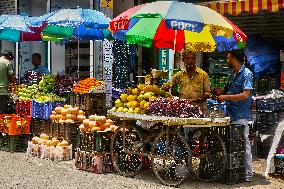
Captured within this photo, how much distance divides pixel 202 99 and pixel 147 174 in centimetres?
165

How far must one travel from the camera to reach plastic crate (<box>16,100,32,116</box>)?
41.9ft

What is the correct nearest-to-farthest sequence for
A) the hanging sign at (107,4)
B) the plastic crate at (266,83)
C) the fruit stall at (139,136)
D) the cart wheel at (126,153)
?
1. the fruit stall at (139,136)
2. the cart wheel at (126,153)
3. the plastic crate at (266,83)
4. the hanging sign at (107,4)

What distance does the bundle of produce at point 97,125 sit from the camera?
10.3 meters

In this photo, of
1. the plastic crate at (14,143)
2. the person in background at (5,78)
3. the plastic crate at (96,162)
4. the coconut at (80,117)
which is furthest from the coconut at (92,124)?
the person in background at (5,78)

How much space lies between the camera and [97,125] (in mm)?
10328

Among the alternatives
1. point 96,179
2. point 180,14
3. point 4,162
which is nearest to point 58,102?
point 4,162

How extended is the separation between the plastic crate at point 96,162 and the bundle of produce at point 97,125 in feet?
1.45

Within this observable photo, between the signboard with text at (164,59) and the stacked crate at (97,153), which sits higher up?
the signboard with text at (164,59)

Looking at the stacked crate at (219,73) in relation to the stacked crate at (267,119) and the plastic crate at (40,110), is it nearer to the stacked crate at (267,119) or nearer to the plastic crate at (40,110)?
the stacked crate at (267,119)

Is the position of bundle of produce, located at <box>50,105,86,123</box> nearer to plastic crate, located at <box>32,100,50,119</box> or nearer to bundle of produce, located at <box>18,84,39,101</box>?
plastic crate, located at <box>32,100,50,119</box>

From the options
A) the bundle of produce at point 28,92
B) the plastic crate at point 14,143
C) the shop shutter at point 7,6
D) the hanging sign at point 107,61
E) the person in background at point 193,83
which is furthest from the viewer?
the shop shutter at point 7,6

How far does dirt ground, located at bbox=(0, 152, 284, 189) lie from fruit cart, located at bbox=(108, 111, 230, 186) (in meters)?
0.20

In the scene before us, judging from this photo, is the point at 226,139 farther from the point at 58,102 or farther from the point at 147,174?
the point at 58,102

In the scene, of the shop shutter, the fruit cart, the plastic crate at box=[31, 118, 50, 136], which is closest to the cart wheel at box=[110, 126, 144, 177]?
the fruit cart
